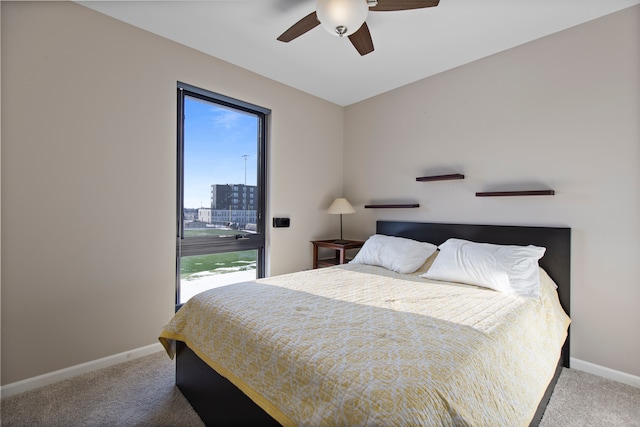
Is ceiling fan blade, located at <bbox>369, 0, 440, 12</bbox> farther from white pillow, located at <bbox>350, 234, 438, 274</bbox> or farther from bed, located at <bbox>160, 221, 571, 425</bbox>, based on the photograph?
white pillow, located at <bbox>350, 234, 438, 274</bbox>

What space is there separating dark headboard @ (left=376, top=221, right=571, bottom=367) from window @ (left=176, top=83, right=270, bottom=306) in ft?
6.14

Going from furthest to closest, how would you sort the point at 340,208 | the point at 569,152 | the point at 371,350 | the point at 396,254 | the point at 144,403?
the point at 340,208
the point at 396,254
the point at 569,152
the point at 144,403
the point at 371,350

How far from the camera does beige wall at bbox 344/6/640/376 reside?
6.55 feet

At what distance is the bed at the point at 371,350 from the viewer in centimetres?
94

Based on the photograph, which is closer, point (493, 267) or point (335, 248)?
point (493, 267)

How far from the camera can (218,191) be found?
2.90 meters

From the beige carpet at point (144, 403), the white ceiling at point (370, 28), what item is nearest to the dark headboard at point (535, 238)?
the beige carpet at point (144, 403)

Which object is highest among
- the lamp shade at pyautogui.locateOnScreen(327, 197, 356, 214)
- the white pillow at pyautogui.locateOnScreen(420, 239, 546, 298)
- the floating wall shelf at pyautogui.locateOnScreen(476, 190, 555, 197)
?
the floating wall shelf at pyautogui.locateOnScreen(476, 190, 555, 197)

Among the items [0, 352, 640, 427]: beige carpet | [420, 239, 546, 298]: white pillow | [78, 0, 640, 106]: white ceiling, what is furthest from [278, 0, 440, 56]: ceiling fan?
[0, 352, 640, 427]: beige carpet

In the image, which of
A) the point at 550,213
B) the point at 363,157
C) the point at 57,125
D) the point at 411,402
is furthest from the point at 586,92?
the point at 57,125

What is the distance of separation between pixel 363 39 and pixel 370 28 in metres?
0.40

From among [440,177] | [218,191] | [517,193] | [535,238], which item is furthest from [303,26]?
[535,238]

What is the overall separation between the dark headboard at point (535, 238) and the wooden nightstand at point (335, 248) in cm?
79

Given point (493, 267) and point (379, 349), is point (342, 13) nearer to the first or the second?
point (379, 349)
